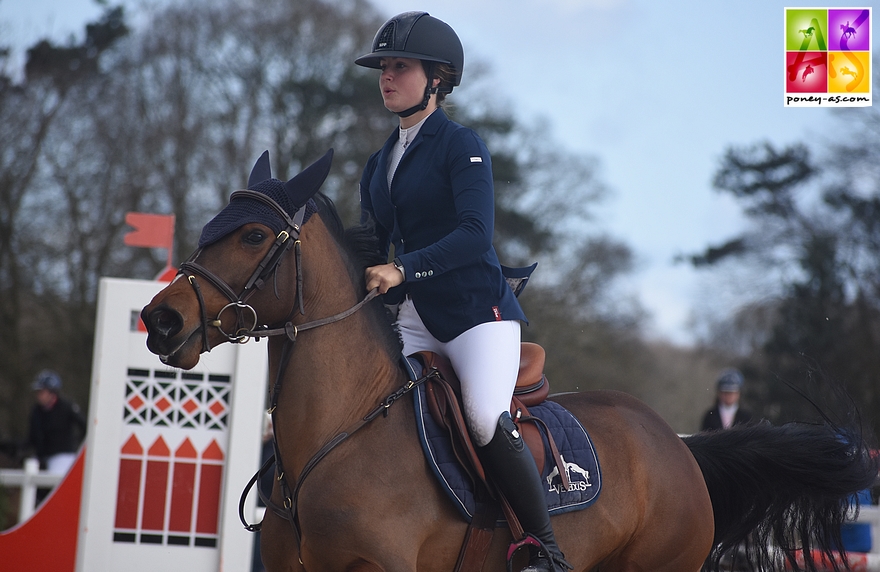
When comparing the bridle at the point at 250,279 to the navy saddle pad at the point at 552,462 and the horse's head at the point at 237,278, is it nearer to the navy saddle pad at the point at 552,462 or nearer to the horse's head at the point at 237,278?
the horse's head at the point at 237,278

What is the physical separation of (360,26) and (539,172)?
18.2ft

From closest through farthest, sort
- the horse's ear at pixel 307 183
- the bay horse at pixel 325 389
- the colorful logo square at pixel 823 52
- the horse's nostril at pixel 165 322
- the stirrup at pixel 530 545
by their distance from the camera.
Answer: the horse's nostril at pixel 165 322
the bay horse at pixel 325 389
the horse's ear at pixel 307 183
the stirrup at pixel 530 545
the colorful logo square at pixel 823 52

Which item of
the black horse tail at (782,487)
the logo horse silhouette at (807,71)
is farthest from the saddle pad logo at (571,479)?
the logo horse silhouette at (807,71)

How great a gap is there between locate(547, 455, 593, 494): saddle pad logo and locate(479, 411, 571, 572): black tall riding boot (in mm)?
167

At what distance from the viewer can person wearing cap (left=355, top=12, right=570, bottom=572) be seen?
3273mm

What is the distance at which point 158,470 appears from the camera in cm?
539

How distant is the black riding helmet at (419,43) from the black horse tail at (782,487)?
2.35 metres

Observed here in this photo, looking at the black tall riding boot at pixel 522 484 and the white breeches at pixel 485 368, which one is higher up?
the white breeches at pixel 485 368

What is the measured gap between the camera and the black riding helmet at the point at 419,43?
3453 mm

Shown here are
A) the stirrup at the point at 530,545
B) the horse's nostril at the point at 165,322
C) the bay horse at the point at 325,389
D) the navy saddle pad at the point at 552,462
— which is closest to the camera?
the horse's nostril at the point at 165,322

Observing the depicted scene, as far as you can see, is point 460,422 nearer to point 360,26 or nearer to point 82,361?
point 82,361

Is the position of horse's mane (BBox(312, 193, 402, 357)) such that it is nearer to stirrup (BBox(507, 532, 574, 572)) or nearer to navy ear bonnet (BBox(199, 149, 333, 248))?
navy ear bonnet (BBox(199, 149, 333, 248))

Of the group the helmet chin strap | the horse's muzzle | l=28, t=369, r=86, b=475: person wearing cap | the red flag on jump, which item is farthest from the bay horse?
l=28, t=369, r=86, b=475: person wearing cap

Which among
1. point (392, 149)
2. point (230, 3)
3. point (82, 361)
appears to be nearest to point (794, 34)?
point (392, 149)
